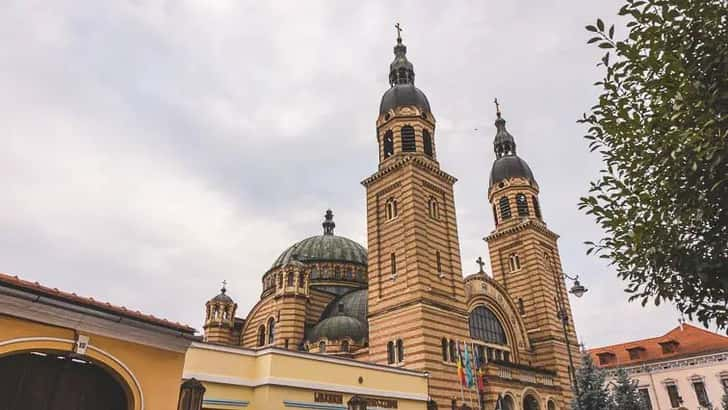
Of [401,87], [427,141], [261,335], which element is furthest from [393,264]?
[261,335]

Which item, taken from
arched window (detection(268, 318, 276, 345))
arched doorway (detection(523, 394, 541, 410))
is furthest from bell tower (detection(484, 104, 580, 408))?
arched window (detection(268, 318, 276, 345))

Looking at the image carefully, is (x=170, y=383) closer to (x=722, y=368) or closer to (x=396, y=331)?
(x=396, y=331)

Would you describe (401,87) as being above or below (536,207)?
above

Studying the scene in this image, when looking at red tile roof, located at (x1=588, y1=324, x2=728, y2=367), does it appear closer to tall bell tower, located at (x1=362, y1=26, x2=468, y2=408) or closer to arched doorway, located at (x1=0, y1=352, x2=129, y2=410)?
tall bell tower, located at (x1=362, y1=26, x2=468, y2=408)

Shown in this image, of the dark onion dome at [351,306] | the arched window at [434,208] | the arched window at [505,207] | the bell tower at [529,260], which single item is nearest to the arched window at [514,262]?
the bell tower at [529,260]

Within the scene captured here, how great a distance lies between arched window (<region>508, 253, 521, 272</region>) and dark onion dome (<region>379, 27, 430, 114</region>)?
13.4 metres

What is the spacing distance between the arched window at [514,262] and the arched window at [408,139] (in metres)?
13.1

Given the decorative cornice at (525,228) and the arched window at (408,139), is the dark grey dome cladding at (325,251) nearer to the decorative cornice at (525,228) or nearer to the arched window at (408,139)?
the decorative cornice at (525,228)

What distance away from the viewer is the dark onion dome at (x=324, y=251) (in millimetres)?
40375

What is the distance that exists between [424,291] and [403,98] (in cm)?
1312

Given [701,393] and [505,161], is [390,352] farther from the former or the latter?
[701,393]

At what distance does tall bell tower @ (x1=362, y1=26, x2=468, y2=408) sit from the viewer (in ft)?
81.4

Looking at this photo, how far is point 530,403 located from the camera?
28.8 metres

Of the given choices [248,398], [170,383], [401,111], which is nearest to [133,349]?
[170,383]
